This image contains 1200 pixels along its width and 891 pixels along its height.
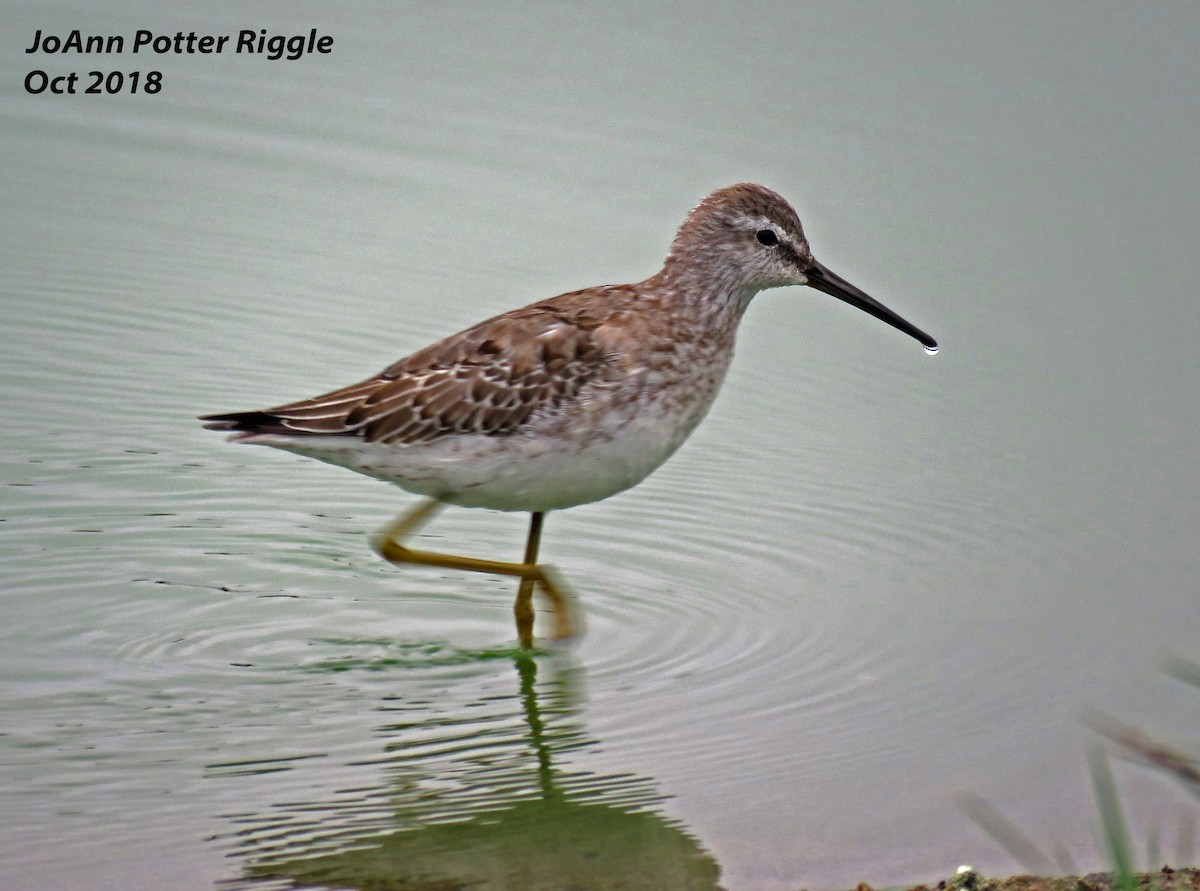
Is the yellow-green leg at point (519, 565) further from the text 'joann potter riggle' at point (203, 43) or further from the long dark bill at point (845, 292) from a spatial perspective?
the text 'joann potter riggle' at point (203, 43)

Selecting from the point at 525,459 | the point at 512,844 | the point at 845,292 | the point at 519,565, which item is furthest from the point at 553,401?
the point at 512,844

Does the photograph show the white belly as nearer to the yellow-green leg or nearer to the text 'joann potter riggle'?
the yellow-green leg

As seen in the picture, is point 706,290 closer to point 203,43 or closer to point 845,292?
point 845,292

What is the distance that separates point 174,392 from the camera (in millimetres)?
10906

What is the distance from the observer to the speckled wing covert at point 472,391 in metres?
8.07

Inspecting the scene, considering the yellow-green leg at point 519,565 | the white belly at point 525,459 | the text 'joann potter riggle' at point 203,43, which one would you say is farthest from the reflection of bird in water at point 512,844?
the text 'joann potter riggle' at point 203,43

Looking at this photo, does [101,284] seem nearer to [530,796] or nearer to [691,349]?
[691,349]

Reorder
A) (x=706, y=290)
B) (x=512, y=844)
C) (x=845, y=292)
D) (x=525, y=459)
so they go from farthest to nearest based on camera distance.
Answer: (x=845, y=292) < (x=706, y=290) < (x=525, y=459) < (x=512, y=844)

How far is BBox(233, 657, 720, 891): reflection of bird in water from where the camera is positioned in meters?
6.06

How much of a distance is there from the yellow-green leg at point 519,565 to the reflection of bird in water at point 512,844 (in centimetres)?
133

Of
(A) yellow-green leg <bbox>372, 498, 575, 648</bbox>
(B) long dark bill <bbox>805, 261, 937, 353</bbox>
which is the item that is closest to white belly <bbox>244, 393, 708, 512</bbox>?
(A) yellow-green leg <bbox>372, 498, 575, 648</bbox>

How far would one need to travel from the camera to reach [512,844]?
250 inches

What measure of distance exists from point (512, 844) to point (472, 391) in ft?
8.07

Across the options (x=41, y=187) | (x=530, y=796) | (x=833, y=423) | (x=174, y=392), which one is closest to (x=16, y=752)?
(x=530, y=796)
